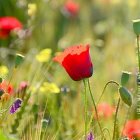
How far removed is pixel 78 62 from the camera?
1.75 m

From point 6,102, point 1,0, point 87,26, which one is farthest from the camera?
point 87,26

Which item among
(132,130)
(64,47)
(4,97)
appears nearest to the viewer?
(4,97)

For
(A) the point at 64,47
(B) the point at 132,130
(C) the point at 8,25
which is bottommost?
(B) the point at 132,130

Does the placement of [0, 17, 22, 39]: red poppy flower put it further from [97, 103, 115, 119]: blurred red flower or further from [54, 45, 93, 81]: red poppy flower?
[54, 45, 93, 81]: red poppy flower

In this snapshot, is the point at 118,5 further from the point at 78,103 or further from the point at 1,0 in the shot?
the point at 78,103

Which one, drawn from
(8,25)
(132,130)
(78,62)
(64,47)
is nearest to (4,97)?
(78,62)

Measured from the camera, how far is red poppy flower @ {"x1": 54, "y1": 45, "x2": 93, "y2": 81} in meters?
1.75

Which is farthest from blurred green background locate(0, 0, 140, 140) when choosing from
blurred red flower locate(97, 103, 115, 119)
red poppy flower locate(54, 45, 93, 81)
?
red poppy flower locate(54, 45, 93, 81)

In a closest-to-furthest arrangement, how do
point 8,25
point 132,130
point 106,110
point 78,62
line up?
point 78,62
point 132,130
point 106,110
point 8,25

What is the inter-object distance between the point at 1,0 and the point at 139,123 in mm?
2518

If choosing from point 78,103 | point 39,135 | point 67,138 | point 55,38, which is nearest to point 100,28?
point 55,38

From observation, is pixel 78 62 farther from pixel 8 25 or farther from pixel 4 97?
pixel 8 25

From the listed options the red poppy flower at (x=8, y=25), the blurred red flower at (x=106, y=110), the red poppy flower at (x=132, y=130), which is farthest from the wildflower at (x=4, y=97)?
the red poppy flower at (x=8, y=25)

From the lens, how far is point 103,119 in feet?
7.65
